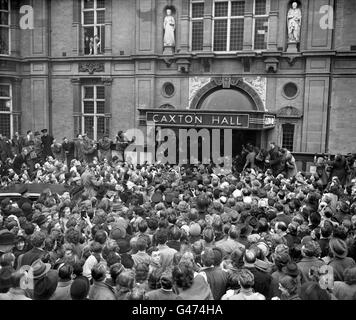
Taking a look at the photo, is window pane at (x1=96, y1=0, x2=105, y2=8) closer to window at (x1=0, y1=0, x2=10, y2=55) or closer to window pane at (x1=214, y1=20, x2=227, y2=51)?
window at (x1=0, y1=0, x2=10, y2=55)

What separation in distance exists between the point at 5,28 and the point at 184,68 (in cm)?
1085

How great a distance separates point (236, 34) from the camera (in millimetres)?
20906

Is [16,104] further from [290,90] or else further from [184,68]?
[290,90]

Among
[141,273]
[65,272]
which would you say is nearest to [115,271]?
[141,273]

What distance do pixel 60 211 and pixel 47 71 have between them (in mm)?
16703

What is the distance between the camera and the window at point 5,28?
23766mm

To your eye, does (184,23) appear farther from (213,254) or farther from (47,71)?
(213,254)

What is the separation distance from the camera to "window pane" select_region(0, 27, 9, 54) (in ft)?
78.4

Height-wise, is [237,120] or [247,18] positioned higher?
[247,18]

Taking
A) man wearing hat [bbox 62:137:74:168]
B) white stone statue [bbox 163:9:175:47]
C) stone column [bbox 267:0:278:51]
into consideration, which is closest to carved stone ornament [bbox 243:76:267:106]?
stone column [bbox 267:0:278:51]

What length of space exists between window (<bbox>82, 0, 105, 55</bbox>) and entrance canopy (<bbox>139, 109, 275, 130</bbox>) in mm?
6488

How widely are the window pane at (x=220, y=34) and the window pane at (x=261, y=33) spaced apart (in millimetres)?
1584
